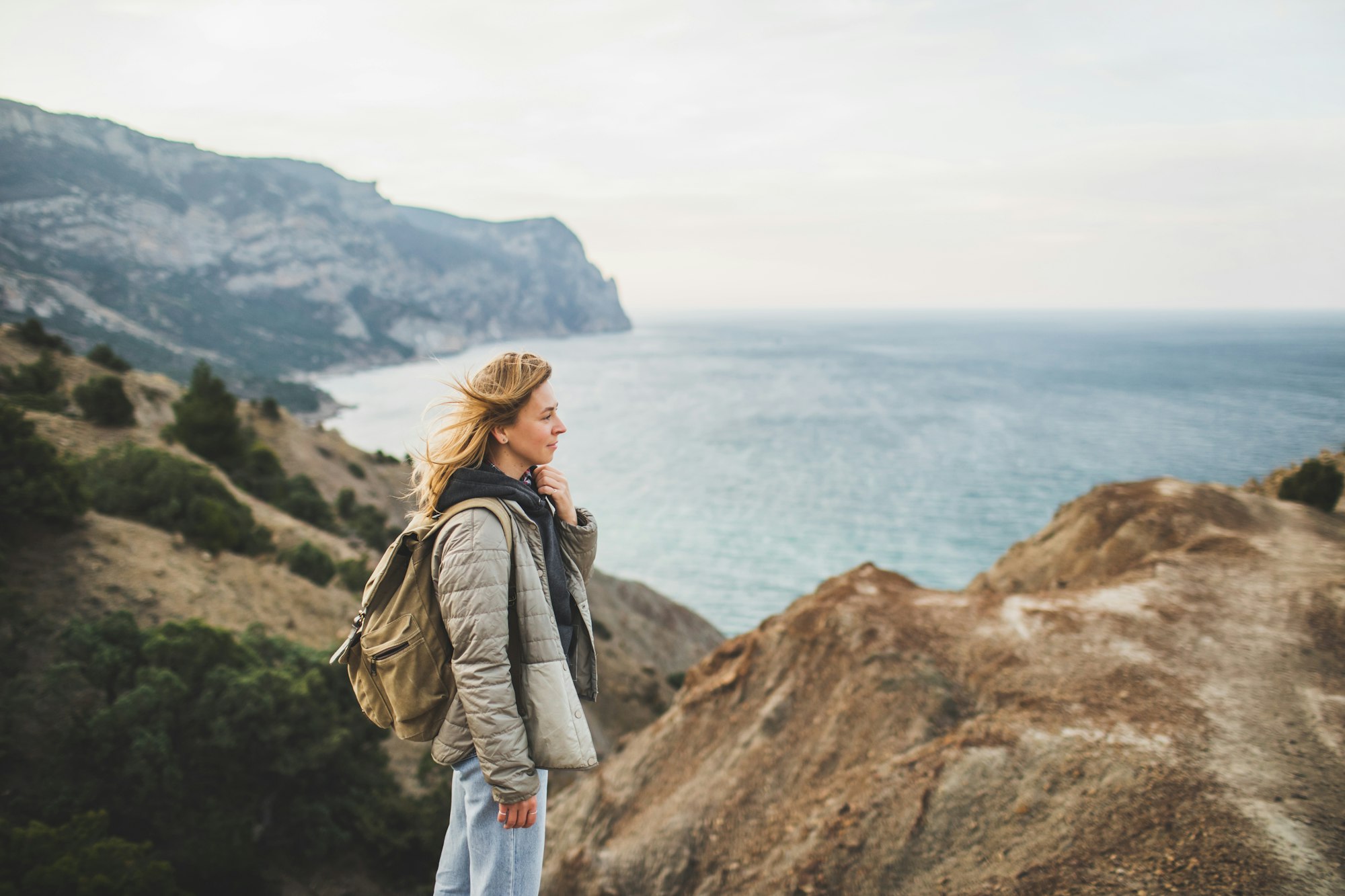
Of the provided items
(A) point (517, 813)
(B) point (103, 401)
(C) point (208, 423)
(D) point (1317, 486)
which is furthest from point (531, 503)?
(C) point (208, 423)

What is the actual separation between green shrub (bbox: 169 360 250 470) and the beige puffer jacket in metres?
43.0

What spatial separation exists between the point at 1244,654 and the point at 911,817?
603 cm

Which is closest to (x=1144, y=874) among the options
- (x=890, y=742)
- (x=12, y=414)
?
(x=890, y=742)

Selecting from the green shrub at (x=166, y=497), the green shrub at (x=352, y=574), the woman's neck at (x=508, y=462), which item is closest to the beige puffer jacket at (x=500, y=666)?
the woman's neck at (x=508, y=462)

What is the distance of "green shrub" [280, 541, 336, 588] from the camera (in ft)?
91.6

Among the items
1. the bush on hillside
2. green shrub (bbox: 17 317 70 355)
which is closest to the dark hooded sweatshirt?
the bush on hillside

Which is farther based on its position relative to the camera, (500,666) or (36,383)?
(36,383)

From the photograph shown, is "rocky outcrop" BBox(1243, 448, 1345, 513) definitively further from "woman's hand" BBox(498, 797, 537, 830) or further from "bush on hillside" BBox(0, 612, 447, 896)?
"bush on hillside" BBox(0, 612, 447, 896)

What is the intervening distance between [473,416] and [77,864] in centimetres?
1206

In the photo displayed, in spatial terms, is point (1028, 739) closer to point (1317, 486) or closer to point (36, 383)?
point (1317, 486)

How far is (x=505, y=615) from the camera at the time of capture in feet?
9.94

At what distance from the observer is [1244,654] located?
1005 cm

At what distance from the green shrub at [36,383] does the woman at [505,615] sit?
1480 inches

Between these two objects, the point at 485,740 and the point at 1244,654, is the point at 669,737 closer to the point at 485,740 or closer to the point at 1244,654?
the point at 1244,654
